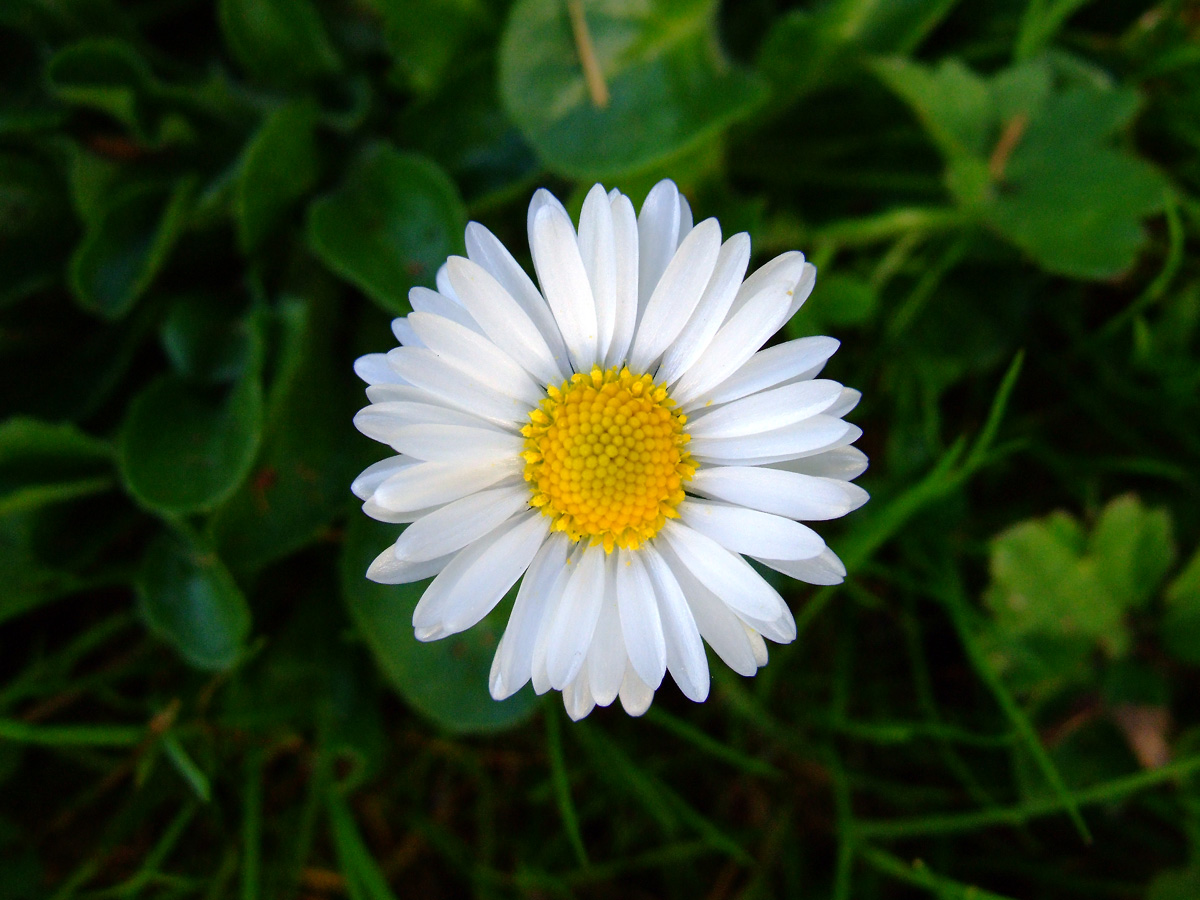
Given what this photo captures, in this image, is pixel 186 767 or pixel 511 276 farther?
pixel 186 767

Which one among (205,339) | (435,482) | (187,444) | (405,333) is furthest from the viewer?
(205,339)

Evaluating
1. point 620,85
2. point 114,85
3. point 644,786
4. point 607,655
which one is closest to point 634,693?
point 607,655

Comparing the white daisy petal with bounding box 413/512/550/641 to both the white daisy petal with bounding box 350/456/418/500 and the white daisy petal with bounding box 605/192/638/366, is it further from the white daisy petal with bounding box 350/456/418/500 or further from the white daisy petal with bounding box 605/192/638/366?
the white daisy petal with bounding box 605/192/638/366

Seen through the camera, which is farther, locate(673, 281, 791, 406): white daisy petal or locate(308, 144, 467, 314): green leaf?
locate(308, 144, 467, 314): green leaf

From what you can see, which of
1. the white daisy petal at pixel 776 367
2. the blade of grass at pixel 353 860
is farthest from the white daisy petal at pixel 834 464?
the blade of grass at pixel 353 860

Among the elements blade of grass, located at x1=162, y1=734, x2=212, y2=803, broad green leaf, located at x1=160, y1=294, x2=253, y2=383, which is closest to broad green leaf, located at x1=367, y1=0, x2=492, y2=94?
broad green leaf, located at x1=160, y1=294, x2=253, y2=383

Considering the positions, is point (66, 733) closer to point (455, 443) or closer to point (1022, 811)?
point (455, 443)

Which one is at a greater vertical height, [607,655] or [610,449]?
A: [610,449]
